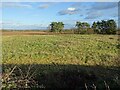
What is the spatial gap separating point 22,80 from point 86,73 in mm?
4221

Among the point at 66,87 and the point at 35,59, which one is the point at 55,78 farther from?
the point at 35,59

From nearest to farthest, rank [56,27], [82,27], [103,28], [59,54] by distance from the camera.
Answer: [59,54] < [103,28] < [82,27] < [56,27]

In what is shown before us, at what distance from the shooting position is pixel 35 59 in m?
15.5

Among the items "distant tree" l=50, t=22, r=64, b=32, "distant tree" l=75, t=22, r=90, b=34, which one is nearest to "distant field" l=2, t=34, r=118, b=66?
"distant tree" l=75, t=22, r=90, b=34

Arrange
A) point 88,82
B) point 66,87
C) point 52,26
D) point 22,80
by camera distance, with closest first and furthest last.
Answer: point 22,80
point 66,87
point 88,82
point 52,26

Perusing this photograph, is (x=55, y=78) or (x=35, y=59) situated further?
(x=35, y=59)

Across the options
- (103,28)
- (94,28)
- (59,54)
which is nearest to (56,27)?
(94,28)

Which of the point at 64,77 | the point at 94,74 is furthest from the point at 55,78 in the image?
the point at 94,74

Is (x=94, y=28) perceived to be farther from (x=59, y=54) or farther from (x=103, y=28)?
(x=59, y=54)

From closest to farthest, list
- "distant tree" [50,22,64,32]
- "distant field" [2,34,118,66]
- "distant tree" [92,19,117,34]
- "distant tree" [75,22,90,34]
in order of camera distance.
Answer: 1. "distant field" [2,34,118,66]
2. "distant tree" [92,19,117,34]
3. "distant tree" [75,22,90,34]
4. "distant tree" [50,22,64,32]

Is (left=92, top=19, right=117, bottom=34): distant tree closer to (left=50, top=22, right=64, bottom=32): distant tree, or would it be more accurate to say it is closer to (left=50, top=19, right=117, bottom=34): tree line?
(left=50, top=19, right=117, bottom=34): tree line

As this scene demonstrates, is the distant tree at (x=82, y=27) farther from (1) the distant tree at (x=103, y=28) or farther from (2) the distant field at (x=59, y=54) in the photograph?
(2) the distant field at (x=59, y=54)

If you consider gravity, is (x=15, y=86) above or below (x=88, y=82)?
above

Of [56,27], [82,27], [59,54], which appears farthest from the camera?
[56,27]
